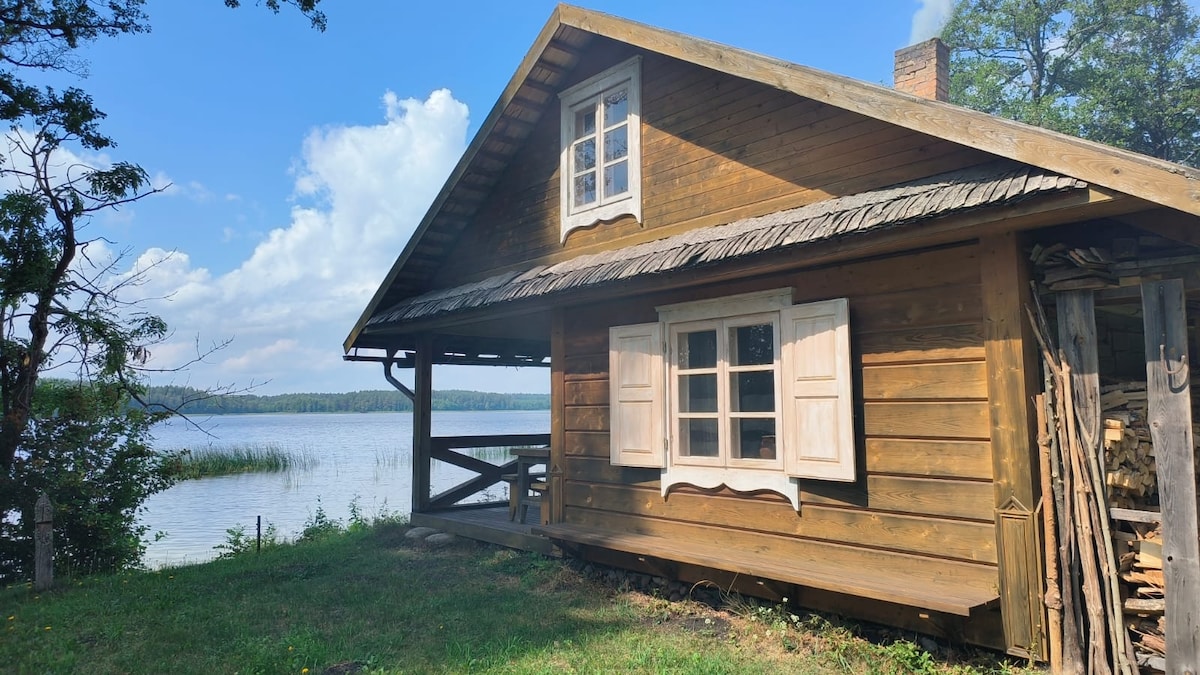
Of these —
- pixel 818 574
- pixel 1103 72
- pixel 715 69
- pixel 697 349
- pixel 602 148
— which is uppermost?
pixel 1103 72

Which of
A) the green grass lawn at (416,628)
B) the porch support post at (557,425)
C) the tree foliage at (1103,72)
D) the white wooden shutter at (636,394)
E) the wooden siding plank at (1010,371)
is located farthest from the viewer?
the tree foliage at (1103,72)

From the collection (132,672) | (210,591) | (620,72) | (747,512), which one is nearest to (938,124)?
(747,512)

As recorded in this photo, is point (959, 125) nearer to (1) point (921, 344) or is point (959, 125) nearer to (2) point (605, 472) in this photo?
(1) point (921, 344)

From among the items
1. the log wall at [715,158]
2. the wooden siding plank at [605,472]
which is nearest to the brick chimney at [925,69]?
the log wall at [715,158]

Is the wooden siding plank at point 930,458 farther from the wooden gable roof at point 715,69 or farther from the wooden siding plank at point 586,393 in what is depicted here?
the wooden siding plank at point 586,393

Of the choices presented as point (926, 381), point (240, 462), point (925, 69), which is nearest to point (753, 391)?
point (926, 381)

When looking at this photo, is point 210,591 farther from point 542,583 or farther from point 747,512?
point 747,512

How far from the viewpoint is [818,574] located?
5.09 m

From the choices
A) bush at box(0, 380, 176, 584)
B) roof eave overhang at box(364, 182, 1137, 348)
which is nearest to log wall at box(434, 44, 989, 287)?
roof eave overhang at box(364, 182, 1137, 348)

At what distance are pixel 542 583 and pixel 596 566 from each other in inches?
21.0

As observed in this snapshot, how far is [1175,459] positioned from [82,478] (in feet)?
36.8

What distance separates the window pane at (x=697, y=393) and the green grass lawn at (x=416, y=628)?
160 centimetres

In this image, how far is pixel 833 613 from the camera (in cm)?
529

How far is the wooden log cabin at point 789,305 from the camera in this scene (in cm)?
441
